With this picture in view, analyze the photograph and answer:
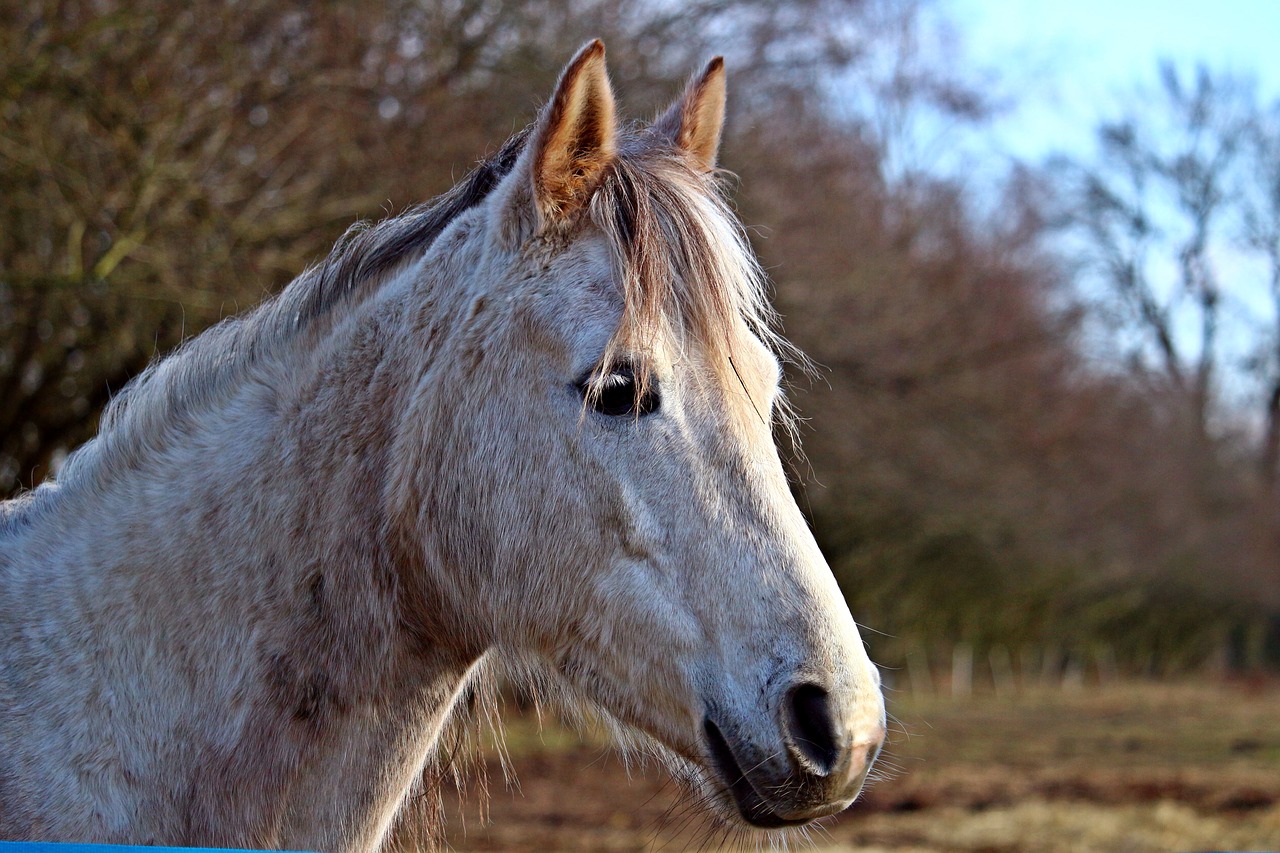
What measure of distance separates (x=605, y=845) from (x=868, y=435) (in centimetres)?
755

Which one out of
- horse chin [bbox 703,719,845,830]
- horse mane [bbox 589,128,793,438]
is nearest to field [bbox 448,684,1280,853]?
horse chin [bbox 703,719,845,830]

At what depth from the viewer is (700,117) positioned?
8.71 ft

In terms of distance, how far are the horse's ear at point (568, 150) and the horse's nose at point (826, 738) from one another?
1.06 metres

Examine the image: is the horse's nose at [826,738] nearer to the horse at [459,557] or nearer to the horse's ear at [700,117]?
the horse at [459,557]

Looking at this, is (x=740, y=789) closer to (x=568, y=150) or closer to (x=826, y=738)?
(x=826, y=738)

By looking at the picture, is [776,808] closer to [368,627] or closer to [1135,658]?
[368,627]

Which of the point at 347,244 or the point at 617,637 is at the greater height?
the point at 347,244

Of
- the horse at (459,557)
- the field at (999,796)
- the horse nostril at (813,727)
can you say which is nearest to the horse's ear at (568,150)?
the horse at (459,557)

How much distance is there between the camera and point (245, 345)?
252 cm

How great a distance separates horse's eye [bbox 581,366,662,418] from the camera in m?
2.11

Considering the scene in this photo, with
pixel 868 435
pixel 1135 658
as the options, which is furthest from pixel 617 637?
pixel 1135 658

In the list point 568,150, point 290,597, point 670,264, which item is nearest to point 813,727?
point 670,264

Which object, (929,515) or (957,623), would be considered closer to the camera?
(929,515)

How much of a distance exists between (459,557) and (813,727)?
752 millimetres
